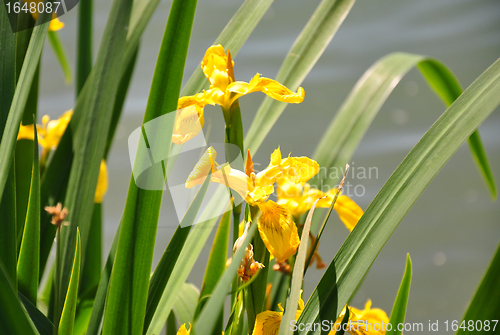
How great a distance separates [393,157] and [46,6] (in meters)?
0.78

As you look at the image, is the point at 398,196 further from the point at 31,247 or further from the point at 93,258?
the point at 93,258

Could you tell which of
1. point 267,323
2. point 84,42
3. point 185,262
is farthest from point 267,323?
point 84,42

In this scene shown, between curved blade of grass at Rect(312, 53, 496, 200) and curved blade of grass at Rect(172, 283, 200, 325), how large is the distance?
0.60ft

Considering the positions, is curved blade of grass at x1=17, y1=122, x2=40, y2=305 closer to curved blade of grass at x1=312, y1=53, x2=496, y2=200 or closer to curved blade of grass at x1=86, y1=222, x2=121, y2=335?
curved blade of grass at x1=86, y1=222, x2=121, y2=335

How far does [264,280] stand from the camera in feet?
0.57

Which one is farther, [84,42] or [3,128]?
[84,42]

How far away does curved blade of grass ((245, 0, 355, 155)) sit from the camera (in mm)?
314

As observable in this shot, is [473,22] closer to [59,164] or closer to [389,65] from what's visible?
[389,65]

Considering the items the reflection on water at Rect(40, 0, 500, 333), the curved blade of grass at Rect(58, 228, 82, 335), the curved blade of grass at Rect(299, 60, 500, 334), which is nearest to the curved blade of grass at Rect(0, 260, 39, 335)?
the curved blade of grass at Rect(58, 228, 82, 335)

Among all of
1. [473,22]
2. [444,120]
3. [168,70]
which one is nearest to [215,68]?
[168,70]

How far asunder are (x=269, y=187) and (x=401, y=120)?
0.75 m

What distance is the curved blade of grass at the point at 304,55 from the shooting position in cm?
31

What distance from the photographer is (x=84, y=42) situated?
37cm

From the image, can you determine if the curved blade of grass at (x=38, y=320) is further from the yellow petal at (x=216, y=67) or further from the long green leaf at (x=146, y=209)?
the yellow petal at (x=216, y=67)
